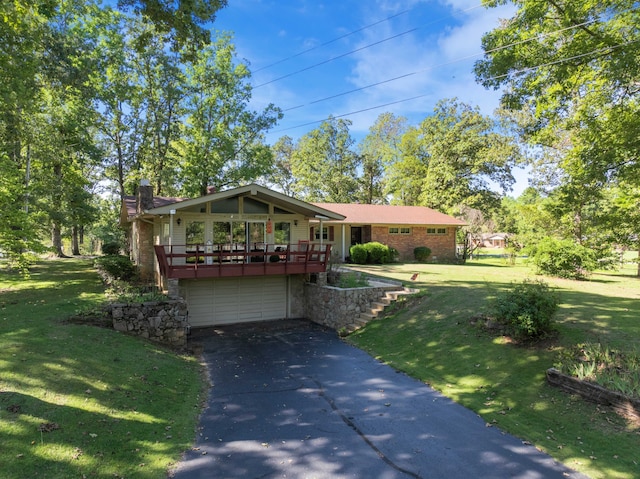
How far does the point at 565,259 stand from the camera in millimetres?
15406

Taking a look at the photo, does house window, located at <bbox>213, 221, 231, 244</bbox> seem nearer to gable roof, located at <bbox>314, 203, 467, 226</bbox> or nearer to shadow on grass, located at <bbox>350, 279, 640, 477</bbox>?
shadow on grass, located at <bbox>350, 279, 640, 477</bbox>

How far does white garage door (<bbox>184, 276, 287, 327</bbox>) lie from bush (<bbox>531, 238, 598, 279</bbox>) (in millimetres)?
11169

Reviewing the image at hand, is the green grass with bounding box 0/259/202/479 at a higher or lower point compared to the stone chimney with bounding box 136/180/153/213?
lower

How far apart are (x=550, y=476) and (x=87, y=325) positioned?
9535 mm

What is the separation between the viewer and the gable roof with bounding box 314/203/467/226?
83.8ft

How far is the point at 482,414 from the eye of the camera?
604 cm

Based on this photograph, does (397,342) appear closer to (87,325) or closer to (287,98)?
(87,325)

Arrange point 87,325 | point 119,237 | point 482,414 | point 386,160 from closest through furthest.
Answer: point 482,414, point 87,325, point 119,237, point 386,160

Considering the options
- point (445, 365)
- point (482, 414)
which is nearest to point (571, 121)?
point (445, 365)

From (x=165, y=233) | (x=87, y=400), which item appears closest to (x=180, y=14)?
(x=87, y=400)

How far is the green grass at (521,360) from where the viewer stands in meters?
4.84

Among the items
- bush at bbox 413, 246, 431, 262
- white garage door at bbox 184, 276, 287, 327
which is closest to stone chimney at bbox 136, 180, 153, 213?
white garage door at bbox 184, 276, 287, 327

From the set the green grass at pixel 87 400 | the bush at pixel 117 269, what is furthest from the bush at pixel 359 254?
the green grass at pixel 87 400

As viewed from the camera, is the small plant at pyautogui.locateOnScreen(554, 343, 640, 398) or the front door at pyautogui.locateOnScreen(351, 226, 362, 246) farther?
the front door at pyautogui.locateOnScreen(351, 226, 362, 246)
